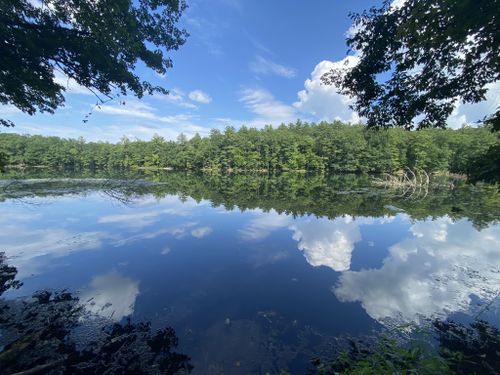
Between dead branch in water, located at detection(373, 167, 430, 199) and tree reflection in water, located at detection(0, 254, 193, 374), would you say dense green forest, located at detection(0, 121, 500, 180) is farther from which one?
tree reflection in water, located at detection(0, 254, 193, 374)

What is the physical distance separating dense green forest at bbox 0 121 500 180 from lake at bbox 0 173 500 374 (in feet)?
184

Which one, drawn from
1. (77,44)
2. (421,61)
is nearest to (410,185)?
(421,61)

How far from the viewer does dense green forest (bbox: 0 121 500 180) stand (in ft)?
238

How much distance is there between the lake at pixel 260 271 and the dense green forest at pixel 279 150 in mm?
56095

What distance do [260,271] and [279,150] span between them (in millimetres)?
76162

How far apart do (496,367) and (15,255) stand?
1512cm

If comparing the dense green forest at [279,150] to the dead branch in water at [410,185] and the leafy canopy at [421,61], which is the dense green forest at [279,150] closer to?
the dead branch in water at [410,185]

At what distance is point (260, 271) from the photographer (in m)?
9.77

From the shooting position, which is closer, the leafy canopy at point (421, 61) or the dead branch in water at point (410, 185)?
the leafy canopy at point (421, 61)

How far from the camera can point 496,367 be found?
183 inches

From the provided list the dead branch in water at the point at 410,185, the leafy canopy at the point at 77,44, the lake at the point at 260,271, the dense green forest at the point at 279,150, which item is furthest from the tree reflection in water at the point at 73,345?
the dense green forest at the point at 279,150

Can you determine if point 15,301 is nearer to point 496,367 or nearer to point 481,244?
point 496,367

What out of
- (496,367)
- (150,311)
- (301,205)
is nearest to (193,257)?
(150,311)

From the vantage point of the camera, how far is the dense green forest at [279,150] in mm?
72438
